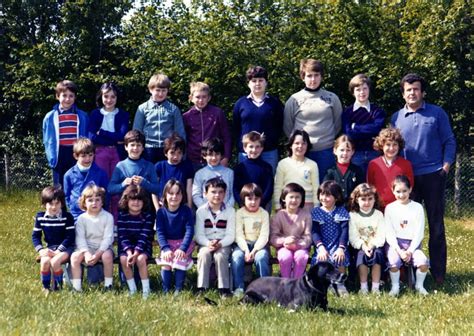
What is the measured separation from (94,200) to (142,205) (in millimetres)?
553

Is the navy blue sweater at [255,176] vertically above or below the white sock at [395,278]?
above

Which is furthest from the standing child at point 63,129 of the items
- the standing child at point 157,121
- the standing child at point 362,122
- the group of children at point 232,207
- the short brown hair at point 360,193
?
the short brown hair at point 360,193

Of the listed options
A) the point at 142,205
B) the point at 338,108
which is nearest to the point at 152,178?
the point at 142,205

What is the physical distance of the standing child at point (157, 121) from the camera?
7910 millimetres

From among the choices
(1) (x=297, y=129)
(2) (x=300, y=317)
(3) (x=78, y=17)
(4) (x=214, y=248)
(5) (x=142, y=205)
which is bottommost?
(2) (x=300, y=317)

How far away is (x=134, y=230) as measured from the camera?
23.1 feet

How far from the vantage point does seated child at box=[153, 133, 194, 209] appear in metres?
7.41

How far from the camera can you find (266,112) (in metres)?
7.82

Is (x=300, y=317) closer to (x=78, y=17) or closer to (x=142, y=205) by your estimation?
(x=142, y=205)

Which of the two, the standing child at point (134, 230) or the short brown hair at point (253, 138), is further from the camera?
the short brown hair at point (253, 138)

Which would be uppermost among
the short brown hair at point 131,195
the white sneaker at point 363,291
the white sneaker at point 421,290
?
the short brown hair at point 131,195

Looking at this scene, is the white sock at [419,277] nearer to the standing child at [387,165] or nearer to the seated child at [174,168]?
the standing child at [387,165]

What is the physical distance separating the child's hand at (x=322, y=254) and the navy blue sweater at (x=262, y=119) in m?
1.61

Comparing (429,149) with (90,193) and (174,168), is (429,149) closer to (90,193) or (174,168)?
(174,168)
